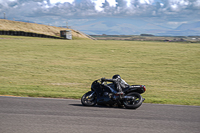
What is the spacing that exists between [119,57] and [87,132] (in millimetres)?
24787

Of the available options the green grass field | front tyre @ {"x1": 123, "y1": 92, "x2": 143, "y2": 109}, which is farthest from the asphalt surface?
the green grass field

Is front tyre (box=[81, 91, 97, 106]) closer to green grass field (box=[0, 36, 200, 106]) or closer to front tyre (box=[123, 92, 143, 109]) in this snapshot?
front tyre (box=[123, 92, 143, 109])

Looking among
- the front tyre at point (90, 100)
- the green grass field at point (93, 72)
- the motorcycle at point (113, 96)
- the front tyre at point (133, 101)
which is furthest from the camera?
the green grass field at point (93, 72)

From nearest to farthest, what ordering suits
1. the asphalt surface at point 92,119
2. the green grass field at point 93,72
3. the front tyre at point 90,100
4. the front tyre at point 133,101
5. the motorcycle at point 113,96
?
the asphalt surface at point 92,119 < the front tyre at point 133,101 < the motorcycle at point 113,96 < the front tyre at point 90,100 < the green grass field at point 93,72

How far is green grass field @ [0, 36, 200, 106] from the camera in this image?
13.9 metres

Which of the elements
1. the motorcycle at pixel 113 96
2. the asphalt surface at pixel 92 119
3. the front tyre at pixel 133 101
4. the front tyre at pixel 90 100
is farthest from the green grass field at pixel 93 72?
the asphalt surface at pixel 92 119

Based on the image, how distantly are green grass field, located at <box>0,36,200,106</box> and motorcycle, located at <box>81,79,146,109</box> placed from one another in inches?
95.3

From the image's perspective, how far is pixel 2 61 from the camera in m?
25.3

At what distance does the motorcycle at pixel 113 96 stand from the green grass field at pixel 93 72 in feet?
7.94

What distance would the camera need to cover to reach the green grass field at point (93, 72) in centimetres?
1394

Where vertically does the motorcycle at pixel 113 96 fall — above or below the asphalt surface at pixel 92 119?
above

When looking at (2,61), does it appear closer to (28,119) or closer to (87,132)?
(28,119)

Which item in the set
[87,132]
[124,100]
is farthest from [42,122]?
[124,100]

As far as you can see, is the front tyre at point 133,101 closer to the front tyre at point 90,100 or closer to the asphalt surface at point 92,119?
the asphalt surface at point 92,119
